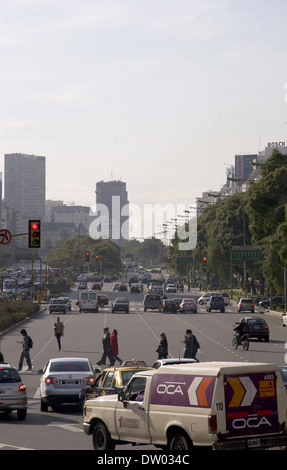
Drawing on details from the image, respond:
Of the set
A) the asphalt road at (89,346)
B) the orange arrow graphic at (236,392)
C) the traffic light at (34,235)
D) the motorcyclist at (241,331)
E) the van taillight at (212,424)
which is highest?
the traffic light at (34,235)

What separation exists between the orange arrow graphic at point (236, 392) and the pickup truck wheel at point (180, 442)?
937 mm

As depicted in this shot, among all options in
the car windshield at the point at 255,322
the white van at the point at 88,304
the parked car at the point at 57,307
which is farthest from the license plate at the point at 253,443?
the white van at the point at 88,304

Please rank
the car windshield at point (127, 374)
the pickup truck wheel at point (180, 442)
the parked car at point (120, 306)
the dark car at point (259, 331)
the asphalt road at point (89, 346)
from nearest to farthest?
the pickup truck wheel at point (180, 442) → the asphalt road at point (89, 346) → the car windshield at point (127, 374) → the dark car at point (259, 331) → the parked car at point (120, 306)

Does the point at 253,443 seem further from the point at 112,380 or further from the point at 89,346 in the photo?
the point at 89,346

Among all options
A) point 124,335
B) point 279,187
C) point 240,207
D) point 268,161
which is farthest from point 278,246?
point 240,207

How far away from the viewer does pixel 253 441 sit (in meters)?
14.3

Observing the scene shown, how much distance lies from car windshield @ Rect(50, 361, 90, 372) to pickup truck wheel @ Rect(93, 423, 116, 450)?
821 cm

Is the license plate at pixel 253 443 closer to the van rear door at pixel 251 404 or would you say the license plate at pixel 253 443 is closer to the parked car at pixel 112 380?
the van rear door at pixel 251 404

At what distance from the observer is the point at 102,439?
16719mm

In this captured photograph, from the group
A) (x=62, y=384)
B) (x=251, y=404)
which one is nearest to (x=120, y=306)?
(x=62, y=384)

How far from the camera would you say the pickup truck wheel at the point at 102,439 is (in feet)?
53.8

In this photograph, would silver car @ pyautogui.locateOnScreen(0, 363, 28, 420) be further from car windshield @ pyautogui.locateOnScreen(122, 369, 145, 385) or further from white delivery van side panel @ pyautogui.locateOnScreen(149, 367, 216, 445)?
white delivery van side panel @ pyautogui.locateOnScreen(149, 367, 216, 445)

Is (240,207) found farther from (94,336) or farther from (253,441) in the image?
(253,441)

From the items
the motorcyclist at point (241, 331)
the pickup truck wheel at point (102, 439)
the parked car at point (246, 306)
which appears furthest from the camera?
the parked car at point (246, 306)
